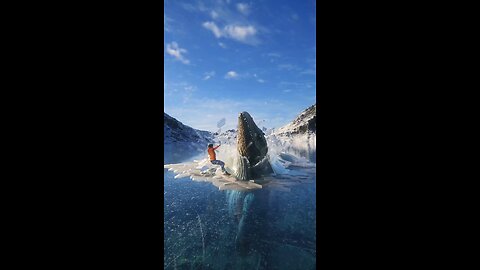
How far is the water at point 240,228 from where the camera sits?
5.62 meters

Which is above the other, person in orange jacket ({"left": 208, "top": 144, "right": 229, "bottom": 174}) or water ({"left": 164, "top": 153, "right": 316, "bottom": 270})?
person in orange jacket ({"left": 208, "top": 144, "right": 229, "bottom": 174})

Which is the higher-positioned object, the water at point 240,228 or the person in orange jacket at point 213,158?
the person in orange jacket at point 213,158

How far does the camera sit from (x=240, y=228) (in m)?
6.80

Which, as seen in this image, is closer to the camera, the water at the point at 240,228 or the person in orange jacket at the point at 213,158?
the water at the point at 240,228

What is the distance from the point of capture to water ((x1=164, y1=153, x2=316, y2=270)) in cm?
562

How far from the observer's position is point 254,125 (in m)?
10.3

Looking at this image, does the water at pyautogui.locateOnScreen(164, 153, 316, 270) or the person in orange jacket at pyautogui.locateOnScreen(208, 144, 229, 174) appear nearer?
the water at pyautogui.locateOnScreen(164, 153, 316, 270)

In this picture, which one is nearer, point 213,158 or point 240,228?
point 240,228
